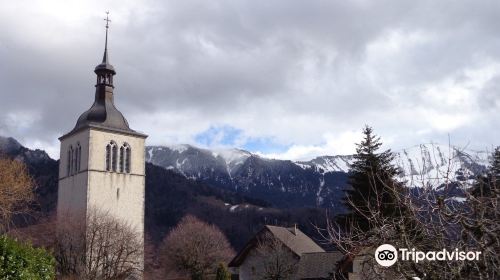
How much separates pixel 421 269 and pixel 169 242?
225 feet

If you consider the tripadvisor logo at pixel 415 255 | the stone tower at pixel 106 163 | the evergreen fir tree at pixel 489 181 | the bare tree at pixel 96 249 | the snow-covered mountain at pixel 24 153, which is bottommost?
the tripadvisor logo at pixel 415 255

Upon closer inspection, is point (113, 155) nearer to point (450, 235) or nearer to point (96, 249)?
point (96, 249)

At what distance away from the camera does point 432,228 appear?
8.48 m

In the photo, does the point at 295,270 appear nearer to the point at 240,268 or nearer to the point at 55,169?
the point at 240,268

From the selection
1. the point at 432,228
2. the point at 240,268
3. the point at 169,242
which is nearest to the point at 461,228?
the point at 432,228

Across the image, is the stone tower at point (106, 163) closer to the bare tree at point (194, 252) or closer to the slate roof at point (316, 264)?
the bare tree at point (194, 252)

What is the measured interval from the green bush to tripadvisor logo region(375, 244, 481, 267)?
996 cm

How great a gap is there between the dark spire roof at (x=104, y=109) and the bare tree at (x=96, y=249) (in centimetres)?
1197

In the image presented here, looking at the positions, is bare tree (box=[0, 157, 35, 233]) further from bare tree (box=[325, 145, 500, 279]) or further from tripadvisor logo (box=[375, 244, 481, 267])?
bare tree (box=[325, 145, 500, 279])

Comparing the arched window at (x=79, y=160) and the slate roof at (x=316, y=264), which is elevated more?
the arched window at (x=79, y=160)

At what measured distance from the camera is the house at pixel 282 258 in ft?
143

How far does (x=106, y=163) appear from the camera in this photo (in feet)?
204

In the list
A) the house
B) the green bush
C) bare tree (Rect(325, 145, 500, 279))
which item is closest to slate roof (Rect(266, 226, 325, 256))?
the house

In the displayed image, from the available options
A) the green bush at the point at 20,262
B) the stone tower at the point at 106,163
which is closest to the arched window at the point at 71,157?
the stone tower at the point at 106,163
